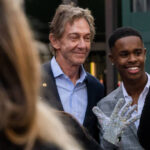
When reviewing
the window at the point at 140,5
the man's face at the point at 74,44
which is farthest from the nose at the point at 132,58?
the window at the point at 140,5

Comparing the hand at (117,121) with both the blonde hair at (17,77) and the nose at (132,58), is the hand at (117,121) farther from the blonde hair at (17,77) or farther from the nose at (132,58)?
the blonde hair at (17,77)

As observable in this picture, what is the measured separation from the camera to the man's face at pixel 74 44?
9.87ft

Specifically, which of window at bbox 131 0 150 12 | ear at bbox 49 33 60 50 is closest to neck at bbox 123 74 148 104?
ear at bbox 49 33 60 50

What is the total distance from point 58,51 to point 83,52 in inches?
8.5

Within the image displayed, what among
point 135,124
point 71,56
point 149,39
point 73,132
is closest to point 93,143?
point 73,132

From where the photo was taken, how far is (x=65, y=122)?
1474mm

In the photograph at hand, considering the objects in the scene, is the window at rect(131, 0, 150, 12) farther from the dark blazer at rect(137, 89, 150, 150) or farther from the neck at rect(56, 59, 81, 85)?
the dark blazer at rect(137, 89, 150, 150)

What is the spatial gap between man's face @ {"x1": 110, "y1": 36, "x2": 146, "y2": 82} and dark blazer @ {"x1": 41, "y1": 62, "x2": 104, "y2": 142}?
0.95ft

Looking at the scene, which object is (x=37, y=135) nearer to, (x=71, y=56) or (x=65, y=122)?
(x=65, y=122)

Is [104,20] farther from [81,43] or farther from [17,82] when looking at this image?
[17,82]

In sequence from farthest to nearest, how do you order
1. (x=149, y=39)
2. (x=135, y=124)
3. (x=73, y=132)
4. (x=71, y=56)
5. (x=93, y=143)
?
(x=149, y=39) < (x=71, y=56) < (x=135, y=124) < (x=93, y=143) < (x=73, y=132)

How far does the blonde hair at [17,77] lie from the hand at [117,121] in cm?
174

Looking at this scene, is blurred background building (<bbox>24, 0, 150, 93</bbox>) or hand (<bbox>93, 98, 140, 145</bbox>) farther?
blurred background building (<bbox>24, 0, 150, 93</bbox>)

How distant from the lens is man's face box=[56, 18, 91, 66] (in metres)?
3.01
